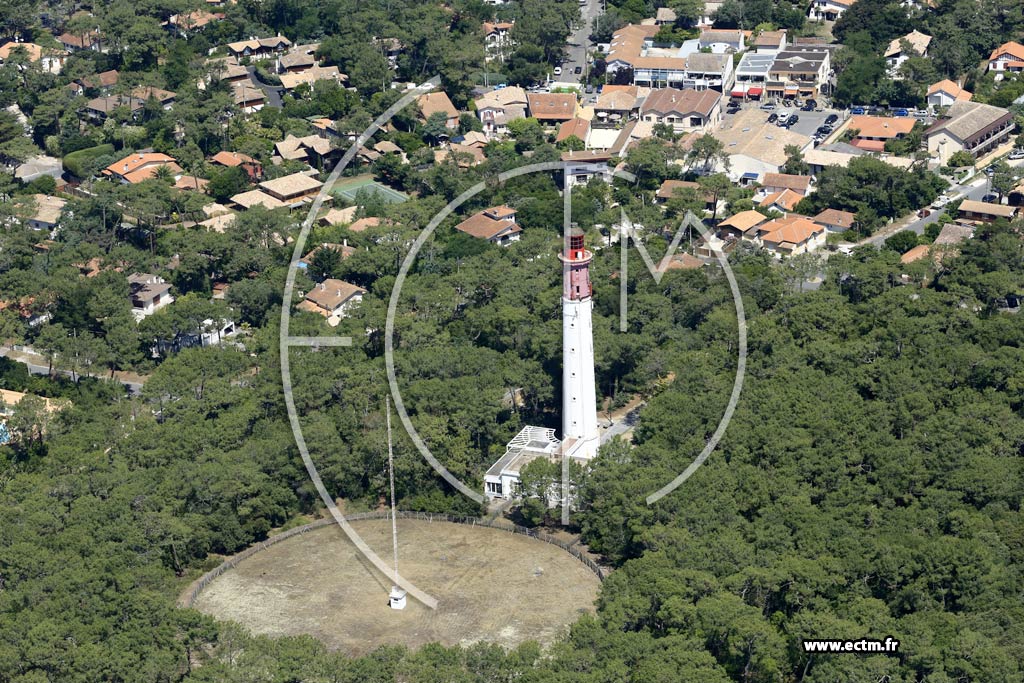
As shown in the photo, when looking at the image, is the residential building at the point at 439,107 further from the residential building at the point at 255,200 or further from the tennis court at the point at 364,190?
the residential building at the point at 255,200

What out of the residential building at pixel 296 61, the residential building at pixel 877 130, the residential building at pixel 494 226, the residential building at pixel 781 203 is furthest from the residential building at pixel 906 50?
the residential building at pixel 296 61

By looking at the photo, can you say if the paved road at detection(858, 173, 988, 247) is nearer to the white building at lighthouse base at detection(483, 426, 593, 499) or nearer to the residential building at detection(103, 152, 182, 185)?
the white building at lighthouse base at detection(483, 426, 593, 499)

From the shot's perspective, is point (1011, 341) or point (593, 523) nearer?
point (593, 523)

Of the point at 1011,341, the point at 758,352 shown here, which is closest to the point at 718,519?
the point at 758,352

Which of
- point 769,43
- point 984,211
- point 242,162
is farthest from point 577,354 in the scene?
point 769,43

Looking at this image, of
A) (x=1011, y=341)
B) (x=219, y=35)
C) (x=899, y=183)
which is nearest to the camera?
(x=1011, y=341)

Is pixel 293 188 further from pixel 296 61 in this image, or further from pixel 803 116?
pixel 803 116

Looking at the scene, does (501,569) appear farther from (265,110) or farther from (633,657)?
(265,110)
